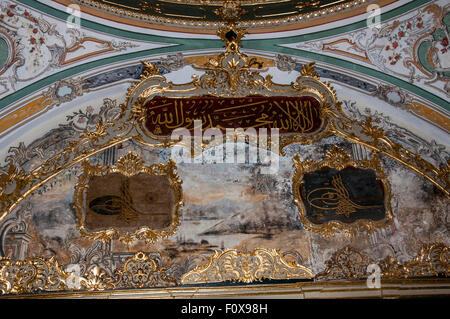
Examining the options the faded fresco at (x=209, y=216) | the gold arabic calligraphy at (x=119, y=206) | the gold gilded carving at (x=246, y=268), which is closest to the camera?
the gold gilded carving at (x=246, y=268)

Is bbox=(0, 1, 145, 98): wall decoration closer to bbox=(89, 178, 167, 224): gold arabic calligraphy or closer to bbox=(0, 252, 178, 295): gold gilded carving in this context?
bbox=(89, 178, 167, 224): gold arabic calligraphy

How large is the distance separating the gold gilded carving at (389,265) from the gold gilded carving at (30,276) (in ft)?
10.9

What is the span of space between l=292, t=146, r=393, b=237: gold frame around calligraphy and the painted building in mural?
0.07 feet

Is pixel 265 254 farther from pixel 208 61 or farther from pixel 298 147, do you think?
pixel 208 61

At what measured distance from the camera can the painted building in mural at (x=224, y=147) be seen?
630 cm

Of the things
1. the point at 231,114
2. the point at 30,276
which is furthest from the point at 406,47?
the point at 30,276

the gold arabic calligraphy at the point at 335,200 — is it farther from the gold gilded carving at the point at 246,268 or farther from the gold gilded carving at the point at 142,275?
the gold gilded carving at the point at 142,275

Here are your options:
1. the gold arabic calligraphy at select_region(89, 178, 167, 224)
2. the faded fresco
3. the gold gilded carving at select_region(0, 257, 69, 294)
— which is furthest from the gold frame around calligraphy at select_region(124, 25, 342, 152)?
the gold gilded carving at select_region(0, 257, 69, 294)

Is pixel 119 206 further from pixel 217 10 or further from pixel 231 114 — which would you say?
pixel 217 10

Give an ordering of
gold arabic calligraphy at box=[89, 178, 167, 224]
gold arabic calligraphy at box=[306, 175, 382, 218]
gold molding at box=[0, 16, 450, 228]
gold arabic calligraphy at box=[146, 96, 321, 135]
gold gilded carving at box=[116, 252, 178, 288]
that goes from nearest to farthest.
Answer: gold gilded carving at box=[116, 252, 178, 288]
gold arabic calligraphy at box=[89, 178, 167, 224]
gold arabic calligraphy at box=[306, 175, 382, 218]
gold molding at box=[0, 16, 450, 228]
gold arabic calligraphy at box=[146, 96, 321, 135]

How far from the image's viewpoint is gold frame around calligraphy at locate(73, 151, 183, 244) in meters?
6.43

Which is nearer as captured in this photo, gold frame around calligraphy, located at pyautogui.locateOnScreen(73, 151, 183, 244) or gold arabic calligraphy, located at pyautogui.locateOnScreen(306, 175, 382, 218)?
gold frame around calligraphy, located at pyautogui.locateOnScreen(73, 151, 183, 244)

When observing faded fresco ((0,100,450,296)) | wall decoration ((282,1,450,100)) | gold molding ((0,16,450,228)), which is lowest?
faded fresco ((0,100,450,296))

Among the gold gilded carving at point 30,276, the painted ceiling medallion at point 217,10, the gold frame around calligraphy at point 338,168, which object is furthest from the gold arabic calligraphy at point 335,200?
the gold gilded carving at point 30,276
